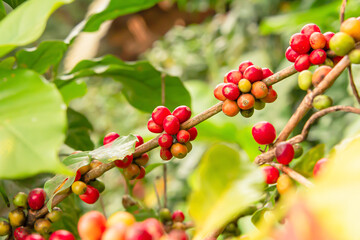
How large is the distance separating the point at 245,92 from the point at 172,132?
9 centimetres

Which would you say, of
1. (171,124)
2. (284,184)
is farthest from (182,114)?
(284,184)

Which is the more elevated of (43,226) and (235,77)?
(235,77)

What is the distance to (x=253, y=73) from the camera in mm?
379

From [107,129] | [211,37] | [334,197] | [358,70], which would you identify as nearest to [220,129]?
[358,70]

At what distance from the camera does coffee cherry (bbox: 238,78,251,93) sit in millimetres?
376

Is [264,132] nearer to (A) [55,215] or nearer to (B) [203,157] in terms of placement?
(B) [203,157]

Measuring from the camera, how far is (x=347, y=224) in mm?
166

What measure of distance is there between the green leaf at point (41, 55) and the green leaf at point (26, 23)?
0.78 feet

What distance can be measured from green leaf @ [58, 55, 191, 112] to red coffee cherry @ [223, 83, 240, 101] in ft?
0.84

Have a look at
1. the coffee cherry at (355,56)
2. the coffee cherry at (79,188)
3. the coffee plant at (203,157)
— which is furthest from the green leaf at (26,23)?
the coffee cherry at (355,56)

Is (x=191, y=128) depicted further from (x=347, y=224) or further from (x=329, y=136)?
(x=329, y=136)

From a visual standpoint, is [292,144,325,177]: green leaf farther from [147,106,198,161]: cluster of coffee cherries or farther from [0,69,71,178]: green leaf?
[0,69,71,178]: green leaf

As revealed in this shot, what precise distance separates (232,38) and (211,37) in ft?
1.15

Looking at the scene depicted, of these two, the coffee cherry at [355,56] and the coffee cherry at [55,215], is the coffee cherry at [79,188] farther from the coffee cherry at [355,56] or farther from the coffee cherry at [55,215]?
the coffee cherry at [355,56]
